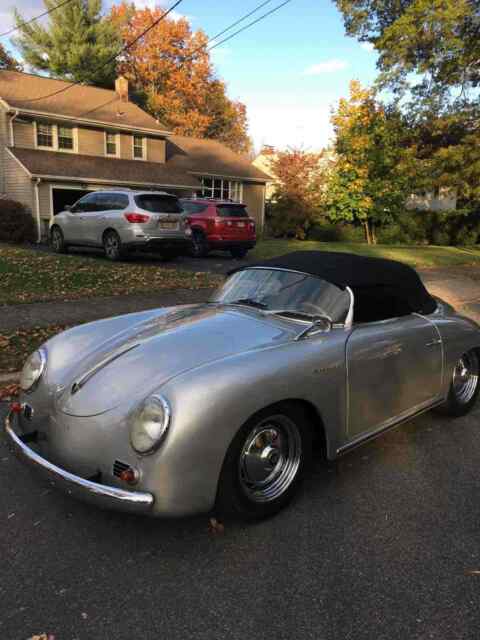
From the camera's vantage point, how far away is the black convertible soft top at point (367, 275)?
3.56m

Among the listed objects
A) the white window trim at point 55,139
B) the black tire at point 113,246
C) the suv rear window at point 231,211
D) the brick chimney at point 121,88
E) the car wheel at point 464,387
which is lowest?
the car wheel at point 464,387

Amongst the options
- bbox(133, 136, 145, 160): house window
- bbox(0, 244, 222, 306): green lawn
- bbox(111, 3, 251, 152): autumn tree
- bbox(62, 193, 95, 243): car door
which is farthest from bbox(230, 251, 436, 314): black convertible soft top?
bbox(111, 3, 251, 152): autumn tree

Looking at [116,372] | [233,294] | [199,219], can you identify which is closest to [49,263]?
[199,219]

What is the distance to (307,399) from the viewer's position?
2.88m

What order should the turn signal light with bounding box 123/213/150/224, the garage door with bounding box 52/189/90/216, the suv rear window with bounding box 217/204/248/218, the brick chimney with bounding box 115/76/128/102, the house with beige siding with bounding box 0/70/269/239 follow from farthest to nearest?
1. the brick chimney with bounding box 115/76/128/102
2. the garage door with bounding box 52/189/90/216
3. the house with beige siding with bounding box 0/70/269/239
4. the suv rear window with bounding box 217/204/248/218
5. the turn signal light with bounding box 123/213/150/224

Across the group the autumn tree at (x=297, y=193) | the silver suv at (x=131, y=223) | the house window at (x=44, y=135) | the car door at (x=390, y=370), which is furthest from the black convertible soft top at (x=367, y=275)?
the autumn tree at (x=297, y=193)

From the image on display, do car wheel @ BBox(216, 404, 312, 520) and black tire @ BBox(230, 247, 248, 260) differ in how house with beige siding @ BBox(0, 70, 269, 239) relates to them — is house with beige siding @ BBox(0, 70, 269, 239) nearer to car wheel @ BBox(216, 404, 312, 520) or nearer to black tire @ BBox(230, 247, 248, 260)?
black tire @ BBox(230, 247, 248, 260)

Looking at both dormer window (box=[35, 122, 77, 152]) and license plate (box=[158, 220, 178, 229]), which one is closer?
license plate (box=[158, 220, 178, 229])

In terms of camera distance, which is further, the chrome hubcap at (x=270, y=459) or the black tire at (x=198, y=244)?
the black tire at (x=198, y=244)

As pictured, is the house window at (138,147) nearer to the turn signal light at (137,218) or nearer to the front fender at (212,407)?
the turn signal light at (137,218)

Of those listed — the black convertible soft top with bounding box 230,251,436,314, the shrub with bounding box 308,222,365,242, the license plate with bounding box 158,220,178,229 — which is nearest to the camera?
the black convertible soft top with bounding box 230,251,436,314

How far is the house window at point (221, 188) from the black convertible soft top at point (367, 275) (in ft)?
81.4

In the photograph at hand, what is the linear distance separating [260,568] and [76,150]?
76.7 ft

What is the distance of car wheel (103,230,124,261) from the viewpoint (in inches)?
513
